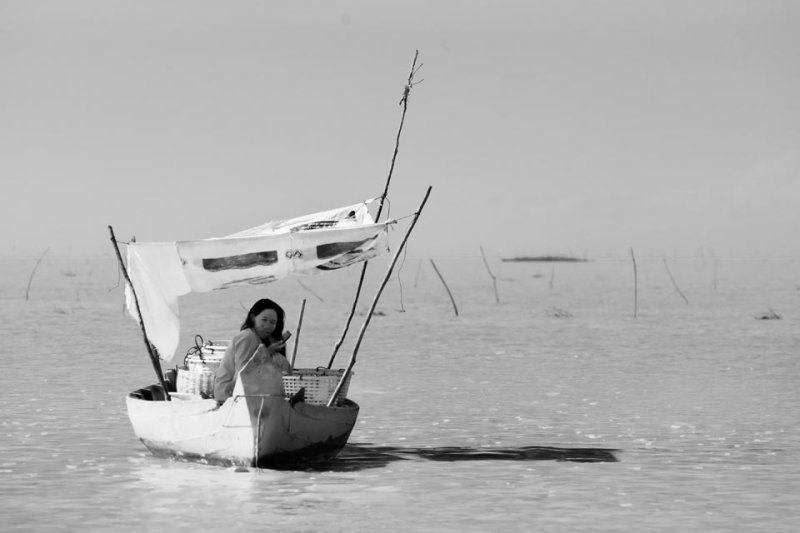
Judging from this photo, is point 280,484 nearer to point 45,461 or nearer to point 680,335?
point 45,461

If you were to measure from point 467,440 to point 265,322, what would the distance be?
2.81 metres

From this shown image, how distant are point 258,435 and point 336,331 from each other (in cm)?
1605

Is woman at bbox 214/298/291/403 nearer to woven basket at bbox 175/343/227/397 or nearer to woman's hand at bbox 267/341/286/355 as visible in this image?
woman's hand at bbox 267/341/286/355

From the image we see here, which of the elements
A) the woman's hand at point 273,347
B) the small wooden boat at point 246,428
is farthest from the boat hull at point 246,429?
the woman's hand at point 273,347

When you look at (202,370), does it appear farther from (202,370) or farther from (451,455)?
(451,455)

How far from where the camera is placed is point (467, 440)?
35.1ft

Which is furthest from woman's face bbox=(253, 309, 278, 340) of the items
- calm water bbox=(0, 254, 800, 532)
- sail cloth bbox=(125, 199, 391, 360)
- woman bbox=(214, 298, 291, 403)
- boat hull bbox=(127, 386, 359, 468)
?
calm water bbox=(0, 254, 800, 532)

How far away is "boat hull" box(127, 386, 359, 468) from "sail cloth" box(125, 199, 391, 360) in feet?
2.22

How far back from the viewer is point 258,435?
28.0ft

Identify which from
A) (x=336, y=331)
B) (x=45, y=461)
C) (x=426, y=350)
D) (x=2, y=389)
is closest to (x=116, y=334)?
(x=336, y=331)

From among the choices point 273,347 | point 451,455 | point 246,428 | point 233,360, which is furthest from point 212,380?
point 451,455

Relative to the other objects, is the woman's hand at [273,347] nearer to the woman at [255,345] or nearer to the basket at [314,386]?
the woman at [255,345]

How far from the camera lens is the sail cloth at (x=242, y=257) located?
8.99m

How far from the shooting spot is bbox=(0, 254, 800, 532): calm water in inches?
294
